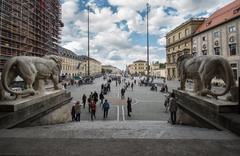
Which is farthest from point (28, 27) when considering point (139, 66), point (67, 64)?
point (139, 66)

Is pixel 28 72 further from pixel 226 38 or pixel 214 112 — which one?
pixel 226 38

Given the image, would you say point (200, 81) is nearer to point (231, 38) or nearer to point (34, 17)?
point (231, 38)

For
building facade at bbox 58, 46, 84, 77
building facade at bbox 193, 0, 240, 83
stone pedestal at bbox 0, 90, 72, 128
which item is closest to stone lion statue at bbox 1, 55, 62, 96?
stone pedestal at bbox 0, 90, 72, 128

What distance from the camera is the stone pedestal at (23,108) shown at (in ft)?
19.9

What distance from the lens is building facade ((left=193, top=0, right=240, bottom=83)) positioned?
38750 mm

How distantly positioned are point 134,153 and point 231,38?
42.3 m

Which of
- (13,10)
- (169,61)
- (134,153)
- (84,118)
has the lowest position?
(84,118)

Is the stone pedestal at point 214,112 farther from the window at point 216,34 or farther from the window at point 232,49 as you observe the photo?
the window at point 216,34

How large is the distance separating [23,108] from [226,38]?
1678 inches

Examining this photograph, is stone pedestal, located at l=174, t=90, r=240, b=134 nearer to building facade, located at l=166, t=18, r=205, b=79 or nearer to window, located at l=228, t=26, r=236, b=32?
window, located at l=228, t=26, r=236, b=32

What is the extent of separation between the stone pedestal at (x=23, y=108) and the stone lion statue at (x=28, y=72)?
1.89 feet

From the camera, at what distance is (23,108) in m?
6.88

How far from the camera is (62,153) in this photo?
3.91m

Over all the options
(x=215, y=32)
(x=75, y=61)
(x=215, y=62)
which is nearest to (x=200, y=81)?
(x=215, y=62)
